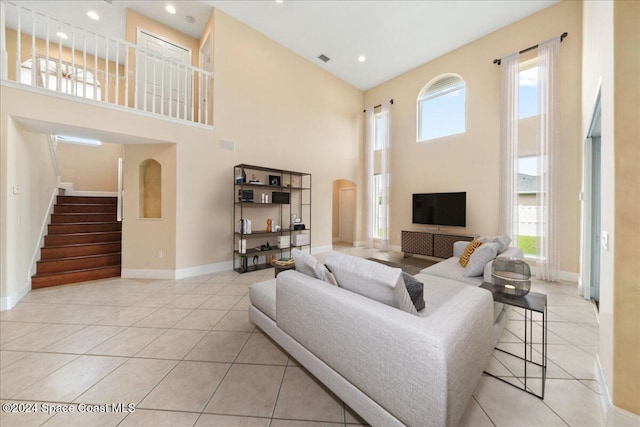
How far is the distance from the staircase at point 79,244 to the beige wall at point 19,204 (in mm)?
199

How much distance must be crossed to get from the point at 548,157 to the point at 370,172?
3.79 meters

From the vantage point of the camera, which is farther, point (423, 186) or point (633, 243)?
point (423, 186)

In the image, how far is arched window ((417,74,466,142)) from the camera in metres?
5.29

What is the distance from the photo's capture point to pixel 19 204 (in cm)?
306

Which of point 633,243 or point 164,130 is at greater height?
point 164,130

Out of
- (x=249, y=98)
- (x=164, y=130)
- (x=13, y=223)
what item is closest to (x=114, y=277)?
(x=13, y=223)

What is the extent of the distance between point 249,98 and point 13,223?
12.9ft

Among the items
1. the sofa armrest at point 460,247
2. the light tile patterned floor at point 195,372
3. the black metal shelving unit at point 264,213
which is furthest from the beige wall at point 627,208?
the black metal shelving unit at point 264,213

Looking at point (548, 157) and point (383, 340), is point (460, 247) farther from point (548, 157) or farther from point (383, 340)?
point (383, 340)

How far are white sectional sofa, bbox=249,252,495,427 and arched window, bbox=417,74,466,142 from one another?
Result: 508cm

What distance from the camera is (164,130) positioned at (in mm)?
3812

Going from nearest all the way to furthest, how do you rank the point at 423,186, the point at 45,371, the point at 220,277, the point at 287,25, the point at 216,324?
the point at 45,371, the point at 216,324, the point at 220,277, the point at 287,25, the point at 423,186

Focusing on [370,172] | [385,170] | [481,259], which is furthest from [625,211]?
[370,172]

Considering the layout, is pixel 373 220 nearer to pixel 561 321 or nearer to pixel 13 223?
pixel 561 321
